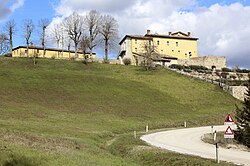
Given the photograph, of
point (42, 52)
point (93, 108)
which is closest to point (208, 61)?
point (42, 52)

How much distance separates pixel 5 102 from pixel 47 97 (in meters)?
9.09

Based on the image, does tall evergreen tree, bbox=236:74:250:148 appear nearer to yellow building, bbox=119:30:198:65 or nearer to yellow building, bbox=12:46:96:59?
yellow building, bbox=119:30:198:65

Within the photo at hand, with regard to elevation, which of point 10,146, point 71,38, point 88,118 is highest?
point 71,38

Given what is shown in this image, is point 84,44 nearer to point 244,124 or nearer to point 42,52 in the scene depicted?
point 42,52

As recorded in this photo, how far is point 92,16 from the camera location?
4719 inches

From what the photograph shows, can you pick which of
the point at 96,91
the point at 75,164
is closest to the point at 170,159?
the point at 75,164

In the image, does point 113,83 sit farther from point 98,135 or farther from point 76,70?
point 98,135

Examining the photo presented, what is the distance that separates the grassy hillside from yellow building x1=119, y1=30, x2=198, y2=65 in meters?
27.2

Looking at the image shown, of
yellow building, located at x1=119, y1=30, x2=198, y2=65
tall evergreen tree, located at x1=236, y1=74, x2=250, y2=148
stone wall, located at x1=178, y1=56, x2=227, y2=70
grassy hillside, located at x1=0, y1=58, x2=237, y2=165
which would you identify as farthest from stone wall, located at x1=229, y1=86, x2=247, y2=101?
tall evergreen tree, located at x1=236, y1=74, x2=250, y2=148

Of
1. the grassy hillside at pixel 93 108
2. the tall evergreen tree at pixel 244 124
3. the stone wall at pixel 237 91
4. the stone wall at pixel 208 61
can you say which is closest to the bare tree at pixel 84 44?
the grassy hillside at pixel 93 108

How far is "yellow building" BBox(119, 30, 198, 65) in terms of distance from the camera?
124125 mm

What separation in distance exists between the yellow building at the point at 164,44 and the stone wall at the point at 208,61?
1063cm

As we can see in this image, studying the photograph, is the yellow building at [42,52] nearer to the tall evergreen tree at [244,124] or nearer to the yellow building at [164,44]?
the yellow building at [164,44]

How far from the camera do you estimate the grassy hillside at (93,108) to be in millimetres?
20188
